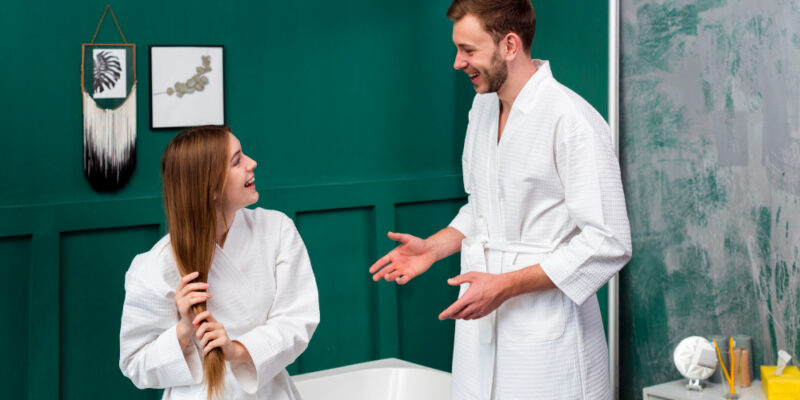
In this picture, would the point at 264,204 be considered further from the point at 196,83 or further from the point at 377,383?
the point at 377,383

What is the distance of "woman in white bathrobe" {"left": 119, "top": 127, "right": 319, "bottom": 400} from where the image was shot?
182 cm

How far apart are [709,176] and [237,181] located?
1.58 meters

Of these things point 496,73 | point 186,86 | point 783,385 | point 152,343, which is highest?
point 186,86

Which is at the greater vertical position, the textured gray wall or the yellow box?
the textured gray wall

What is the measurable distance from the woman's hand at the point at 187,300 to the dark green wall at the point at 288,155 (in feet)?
3.68

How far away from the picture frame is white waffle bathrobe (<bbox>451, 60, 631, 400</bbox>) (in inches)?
51.9

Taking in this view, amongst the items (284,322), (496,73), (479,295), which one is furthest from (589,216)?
(284,322)

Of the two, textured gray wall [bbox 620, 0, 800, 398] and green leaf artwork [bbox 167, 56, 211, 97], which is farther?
green leaf artwork [bbox 167, 56, 211, 97]

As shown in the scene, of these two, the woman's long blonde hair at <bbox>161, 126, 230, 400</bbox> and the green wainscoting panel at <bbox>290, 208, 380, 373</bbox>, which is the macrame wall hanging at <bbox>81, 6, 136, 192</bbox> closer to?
the green wainscoting panel at <bbox>290, 208, 380, 373</bbox>

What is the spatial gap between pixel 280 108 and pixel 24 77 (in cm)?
89

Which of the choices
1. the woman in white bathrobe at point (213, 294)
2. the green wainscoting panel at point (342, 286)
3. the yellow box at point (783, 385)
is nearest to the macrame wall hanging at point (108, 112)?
the green wainscoting panel at point (342, 286)

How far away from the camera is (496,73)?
1.98 m

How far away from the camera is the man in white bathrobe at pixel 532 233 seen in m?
1.84

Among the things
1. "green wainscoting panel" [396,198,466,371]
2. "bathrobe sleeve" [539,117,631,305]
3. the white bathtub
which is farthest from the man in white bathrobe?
"green wainscoting panel" [396,198,466,371]
